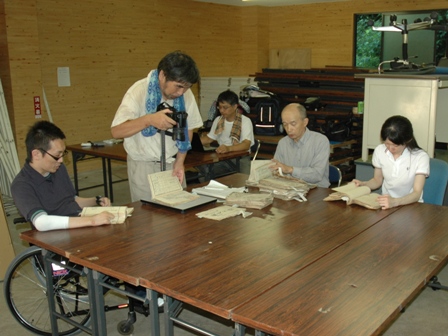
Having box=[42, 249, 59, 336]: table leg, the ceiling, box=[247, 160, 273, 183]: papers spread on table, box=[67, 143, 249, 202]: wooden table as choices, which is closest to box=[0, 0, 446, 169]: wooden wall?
the ceiling

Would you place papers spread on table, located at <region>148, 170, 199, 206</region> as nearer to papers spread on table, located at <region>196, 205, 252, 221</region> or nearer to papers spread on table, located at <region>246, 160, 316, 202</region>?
papers spread on table, located at <region>196, 205, 252, 221</region>

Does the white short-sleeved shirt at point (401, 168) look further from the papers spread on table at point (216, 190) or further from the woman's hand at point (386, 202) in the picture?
the papers spread on table at point (216, 190)

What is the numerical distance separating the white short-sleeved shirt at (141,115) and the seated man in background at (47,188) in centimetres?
41

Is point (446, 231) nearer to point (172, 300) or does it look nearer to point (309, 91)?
point (172, 300)

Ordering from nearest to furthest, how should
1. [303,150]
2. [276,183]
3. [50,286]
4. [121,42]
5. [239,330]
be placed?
[239,330], [50,286], [276,183], [303,150], [121,42]

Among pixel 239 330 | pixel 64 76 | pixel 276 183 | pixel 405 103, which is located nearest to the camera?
pixel 239 330

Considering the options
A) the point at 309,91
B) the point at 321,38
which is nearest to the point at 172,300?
the point at 309,91

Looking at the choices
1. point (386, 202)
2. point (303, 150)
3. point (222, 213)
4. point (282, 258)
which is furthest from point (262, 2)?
point (282, 258)

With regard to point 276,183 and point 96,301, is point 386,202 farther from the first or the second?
point 96,301

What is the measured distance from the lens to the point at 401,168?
321cm

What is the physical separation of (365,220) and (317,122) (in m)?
4.05

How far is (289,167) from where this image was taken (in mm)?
3432

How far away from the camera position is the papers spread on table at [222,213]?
274 cm

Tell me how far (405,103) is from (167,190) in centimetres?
214
